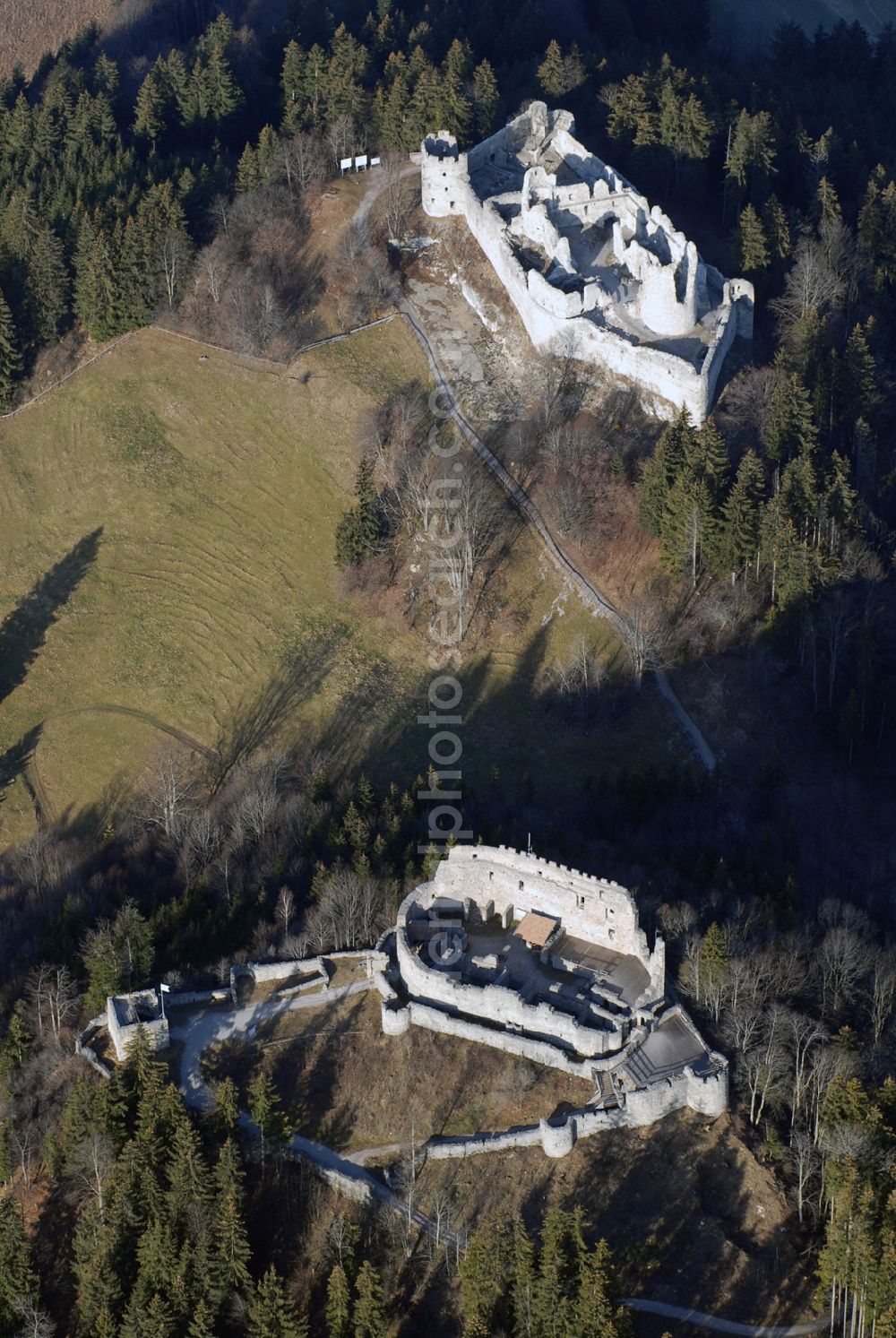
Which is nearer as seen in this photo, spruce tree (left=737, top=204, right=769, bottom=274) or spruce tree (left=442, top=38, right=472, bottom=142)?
spruce tree (left=737, top=204, right=769, bottom=274)

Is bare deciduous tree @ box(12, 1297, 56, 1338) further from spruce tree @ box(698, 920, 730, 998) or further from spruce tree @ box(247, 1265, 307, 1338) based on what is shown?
spruce tree @ box(698, 920, 730, 998)

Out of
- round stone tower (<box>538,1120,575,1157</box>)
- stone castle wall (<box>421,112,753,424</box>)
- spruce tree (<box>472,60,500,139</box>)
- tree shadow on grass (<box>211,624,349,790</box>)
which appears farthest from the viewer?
spruce tree (<box>472,60,500,139</box>)

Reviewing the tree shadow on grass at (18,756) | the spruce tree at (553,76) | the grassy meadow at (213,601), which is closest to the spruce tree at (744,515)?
the grassy meadow at (213,601)

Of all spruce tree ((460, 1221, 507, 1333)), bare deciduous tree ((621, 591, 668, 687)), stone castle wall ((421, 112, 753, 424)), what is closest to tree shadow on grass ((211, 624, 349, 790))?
bare deciduous tree ((621, 591, 668, 687))

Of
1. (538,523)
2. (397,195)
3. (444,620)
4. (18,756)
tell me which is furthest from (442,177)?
(18,756)

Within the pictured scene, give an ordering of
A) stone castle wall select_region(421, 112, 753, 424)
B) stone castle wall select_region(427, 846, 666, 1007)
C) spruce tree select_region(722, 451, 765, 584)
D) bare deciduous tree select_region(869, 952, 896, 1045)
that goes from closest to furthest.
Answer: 1. bare deciduous tree select_region(869, 952, 896, 1045)
2. stone castle wall select_region(427, 846, 666, 1007)
3. spruce tree select_region(722, 451, 765, 584)
4. stone castle wall select_region(421, 112, 753, 424)

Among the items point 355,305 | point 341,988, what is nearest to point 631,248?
point 355,305

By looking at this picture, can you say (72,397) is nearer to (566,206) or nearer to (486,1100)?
(566,206)
